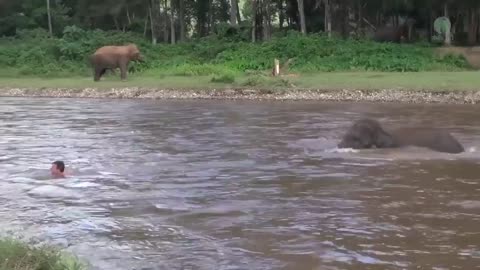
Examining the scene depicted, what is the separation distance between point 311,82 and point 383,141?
14183mm

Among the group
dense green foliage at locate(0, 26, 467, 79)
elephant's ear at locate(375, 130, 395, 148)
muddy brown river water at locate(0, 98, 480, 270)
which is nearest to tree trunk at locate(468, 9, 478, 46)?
dense green foliage at locate(0, 26, 467, 79)

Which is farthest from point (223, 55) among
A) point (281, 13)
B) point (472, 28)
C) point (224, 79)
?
point (472, 28)

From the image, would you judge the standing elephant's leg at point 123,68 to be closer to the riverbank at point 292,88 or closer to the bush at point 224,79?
the riverbank at point 292,88

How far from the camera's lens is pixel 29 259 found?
20.5 ft

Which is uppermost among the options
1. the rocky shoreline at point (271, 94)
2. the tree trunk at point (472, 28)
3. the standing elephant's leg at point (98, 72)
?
the tree trunk at point (472, 28)

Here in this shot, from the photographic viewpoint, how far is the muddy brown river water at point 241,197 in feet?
25.6

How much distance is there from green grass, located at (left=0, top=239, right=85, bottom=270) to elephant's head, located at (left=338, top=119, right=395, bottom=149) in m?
9.12

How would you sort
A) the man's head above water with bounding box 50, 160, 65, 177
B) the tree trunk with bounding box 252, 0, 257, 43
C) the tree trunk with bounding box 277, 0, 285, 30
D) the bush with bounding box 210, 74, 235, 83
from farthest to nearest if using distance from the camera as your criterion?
the tree trunk with bounding box 277, 0, 285, 30 → the tree trunk with bounding box 252, 0, 257, 43 → the bush with bounding box 210, 74, 235, 83 → the man's head above water with bounding box 50, 160, 65, 177

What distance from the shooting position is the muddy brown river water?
781 centimetres

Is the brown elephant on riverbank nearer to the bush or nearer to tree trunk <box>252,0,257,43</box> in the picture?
the bush

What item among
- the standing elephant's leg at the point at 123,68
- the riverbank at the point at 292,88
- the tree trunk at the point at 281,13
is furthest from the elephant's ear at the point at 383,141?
the tree trunk at the point at 281,13

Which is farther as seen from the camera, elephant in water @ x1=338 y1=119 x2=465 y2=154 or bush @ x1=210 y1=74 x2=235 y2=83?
bush @ x1=210 y1=74 x2=235 y2=83

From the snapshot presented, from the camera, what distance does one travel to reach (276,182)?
11.8m

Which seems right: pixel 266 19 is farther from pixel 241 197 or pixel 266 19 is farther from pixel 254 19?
pixel 241 197
